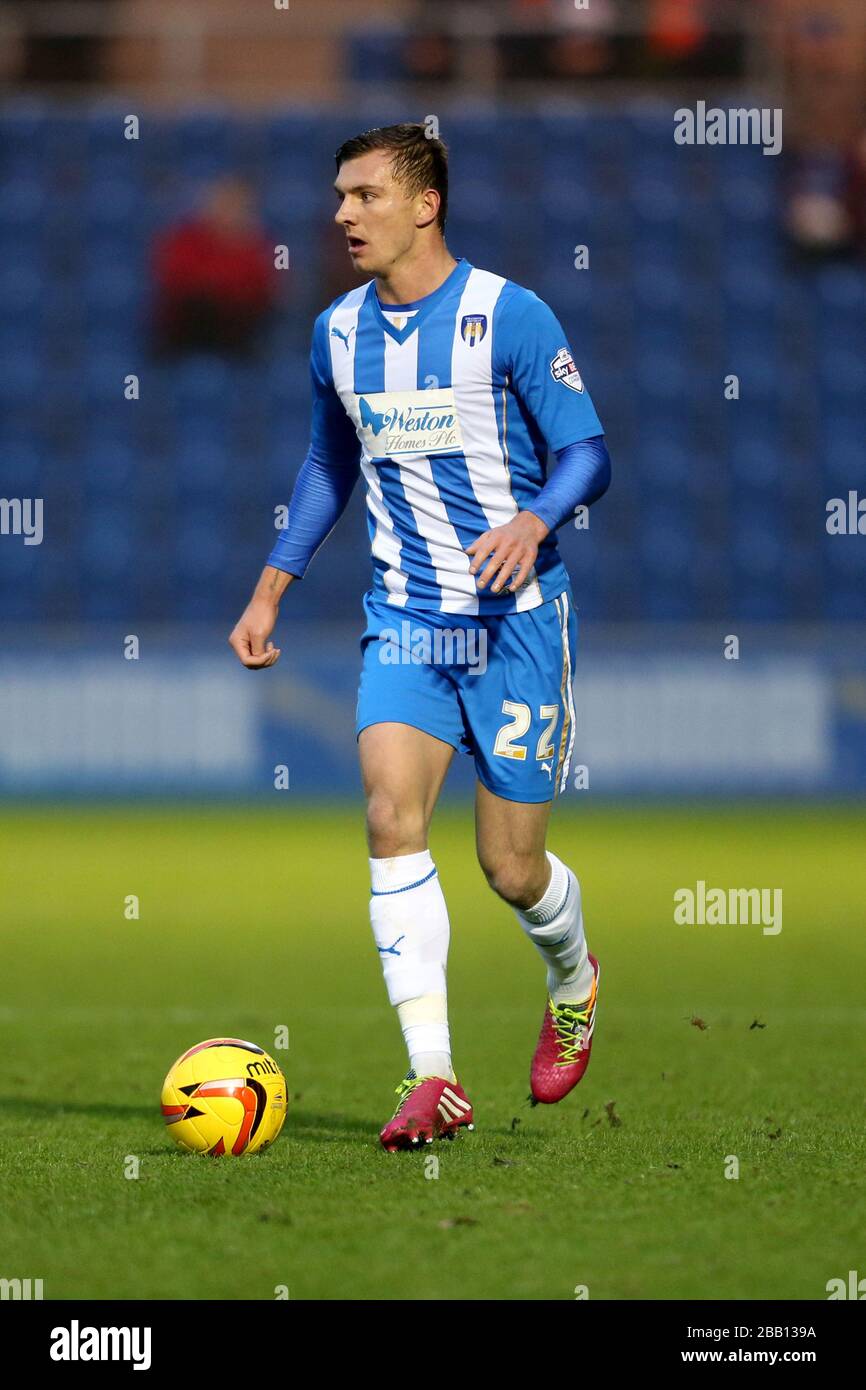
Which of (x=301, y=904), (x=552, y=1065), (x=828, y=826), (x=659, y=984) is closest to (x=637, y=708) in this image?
(x=828, y=826)

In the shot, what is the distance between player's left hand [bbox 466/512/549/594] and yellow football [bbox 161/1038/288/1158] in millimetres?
1323

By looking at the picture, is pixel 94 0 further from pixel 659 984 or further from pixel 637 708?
pixel 659 984

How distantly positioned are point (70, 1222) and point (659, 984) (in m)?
4.45

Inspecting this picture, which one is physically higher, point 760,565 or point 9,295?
point 9,295

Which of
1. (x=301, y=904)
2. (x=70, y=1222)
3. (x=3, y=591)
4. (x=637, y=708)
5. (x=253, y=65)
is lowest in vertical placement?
(x=70, y=1222)

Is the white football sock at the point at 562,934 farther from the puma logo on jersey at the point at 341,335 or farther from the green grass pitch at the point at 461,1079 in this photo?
the puma logo on jersey at the point at 341,335

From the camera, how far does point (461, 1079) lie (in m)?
6.09

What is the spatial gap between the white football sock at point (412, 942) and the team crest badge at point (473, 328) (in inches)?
51.9

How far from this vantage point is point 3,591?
18344mm

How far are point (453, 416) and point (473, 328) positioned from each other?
229mm

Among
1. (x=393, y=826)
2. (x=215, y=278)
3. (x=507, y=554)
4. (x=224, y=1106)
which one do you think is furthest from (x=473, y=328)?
(x=215, y=278)

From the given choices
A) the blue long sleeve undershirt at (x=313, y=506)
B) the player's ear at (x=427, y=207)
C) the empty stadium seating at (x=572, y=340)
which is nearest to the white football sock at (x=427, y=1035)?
the blue long sleeve undershirt at (x=313, y=506)

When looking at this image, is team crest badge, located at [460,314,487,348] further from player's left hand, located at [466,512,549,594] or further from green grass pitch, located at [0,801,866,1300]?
green grass pitch, located at [0,801,866,1300]

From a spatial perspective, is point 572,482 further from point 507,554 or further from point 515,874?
point 515,874
